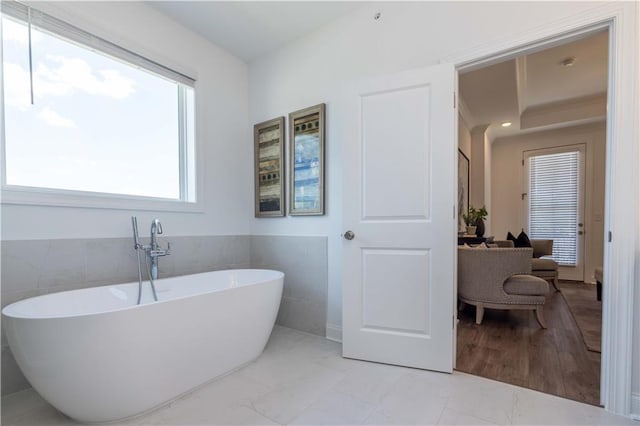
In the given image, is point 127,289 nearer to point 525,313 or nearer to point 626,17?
point 626,17

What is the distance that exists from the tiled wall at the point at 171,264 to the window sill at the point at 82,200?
0.79 feet

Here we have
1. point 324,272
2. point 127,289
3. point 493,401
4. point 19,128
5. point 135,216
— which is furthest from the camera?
point 324,272

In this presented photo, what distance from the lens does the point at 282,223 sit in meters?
2.93

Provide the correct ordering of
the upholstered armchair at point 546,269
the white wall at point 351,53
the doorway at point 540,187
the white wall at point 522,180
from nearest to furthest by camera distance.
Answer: the white wall at point 351,53, the doorway at point 540,187, the upholstered armchair at point 546,269, the white wall at point 522,180

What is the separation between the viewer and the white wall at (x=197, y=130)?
190 centimetres

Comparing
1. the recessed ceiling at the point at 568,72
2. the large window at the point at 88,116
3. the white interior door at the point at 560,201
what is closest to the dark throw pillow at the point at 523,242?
the white interior door at the point at 560,201

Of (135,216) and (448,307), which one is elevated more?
(135,216)

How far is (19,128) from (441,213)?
2.74 m

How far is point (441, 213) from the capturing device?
1.96m

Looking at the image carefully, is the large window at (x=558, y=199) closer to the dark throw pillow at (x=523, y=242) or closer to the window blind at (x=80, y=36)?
the dark throw pillow at (x=523, y=242)

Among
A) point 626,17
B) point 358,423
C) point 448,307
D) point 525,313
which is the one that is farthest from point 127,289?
point 525,313

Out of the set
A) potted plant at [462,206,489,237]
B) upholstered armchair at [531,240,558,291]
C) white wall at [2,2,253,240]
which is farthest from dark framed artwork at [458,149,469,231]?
white wall at [2,2,253,240]

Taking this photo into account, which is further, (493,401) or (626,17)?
(493,401)

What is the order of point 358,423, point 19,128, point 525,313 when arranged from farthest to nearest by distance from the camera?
point 525,313 < point 19,128 < point 358,423
